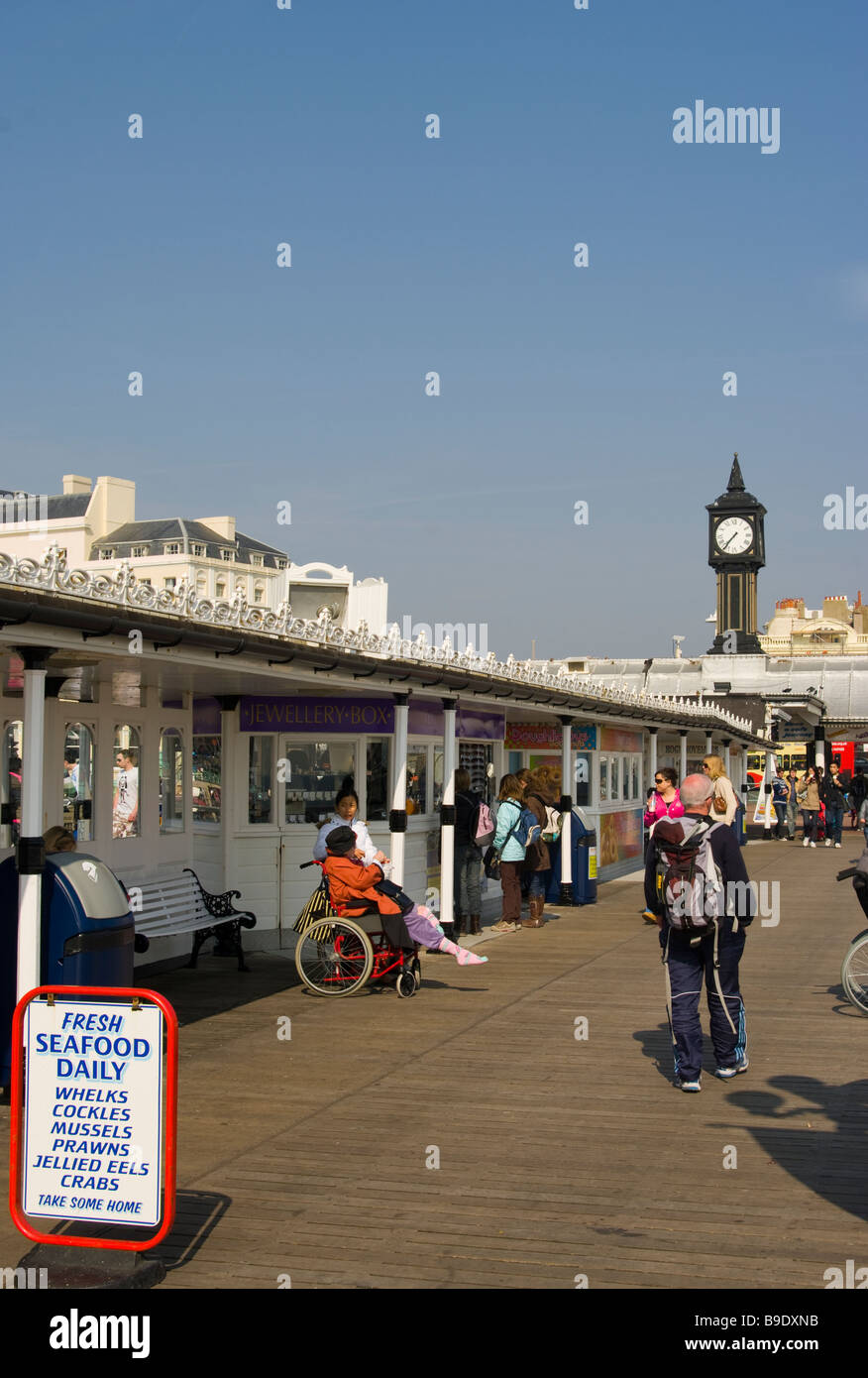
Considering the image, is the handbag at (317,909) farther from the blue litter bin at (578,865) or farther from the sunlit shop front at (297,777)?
the blue litter bin at (578,865)

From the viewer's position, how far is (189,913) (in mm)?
12055

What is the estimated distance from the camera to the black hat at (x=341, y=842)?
11.0 m

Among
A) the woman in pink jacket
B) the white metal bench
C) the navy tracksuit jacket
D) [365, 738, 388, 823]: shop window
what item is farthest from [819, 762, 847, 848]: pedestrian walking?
the navy tracksuit jacket

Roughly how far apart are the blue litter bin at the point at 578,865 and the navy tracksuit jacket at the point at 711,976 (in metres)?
9.98

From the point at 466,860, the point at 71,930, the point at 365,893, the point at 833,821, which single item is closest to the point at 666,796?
the point at 466,860

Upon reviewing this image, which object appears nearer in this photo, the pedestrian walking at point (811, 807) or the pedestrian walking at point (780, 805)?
the pedestrian walking at point (811, 807)

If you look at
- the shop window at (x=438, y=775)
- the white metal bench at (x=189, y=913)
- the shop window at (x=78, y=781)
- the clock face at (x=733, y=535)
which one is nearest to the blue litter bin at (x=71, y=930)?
the white metal bench at (x=189, y=913)

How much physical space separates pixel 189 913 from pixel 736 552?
50368 mm

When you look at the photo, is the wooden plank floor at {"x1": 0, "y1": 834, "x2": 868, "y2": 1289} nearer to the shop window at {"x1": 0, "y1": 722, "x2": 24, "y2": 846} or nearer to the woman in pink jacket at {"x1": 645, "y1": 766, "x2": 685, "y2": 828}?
the shop window at {"x1": 0, "y1": 722, "x2": 24, "y2": 846}

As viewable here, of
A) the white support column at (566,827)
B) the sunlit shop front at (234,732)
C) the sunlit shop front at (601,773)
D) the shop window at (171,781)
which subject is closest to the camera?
the sunlit shop front at (234,732)

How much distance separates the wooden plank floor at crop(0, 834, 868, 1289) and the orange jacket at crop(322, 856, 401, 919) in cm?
73

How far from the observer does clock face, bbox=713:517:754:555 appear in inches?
2343

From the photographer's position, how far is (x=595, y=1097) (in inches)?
309

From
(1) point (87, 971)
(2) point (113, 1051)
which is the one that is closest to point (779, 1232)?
(2) point (113, 1051)
